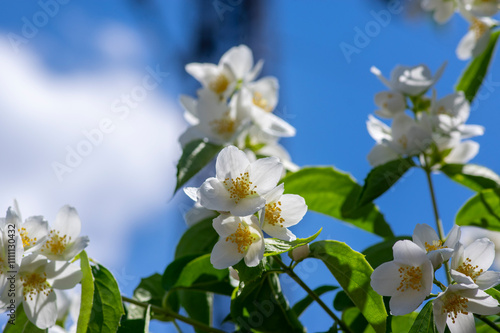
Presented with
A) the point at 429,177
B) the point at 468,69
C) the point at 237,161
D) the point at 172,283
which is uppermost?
the point at 468,69

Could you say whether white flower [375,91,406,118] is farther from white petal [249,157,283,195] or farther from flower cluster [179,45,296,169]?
white petal [249,157,283,195]

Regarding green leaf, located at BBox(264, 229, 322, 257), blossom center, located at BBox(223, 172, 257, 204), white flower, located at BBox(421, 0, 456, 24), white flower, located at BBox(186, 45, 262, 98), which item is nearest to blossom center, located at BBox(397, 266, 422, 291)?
green leaf, located at BBox(264, 229, 322, 257)

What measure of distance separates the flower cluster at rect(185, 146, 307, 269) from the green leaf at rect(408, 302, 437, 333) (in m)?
0.21

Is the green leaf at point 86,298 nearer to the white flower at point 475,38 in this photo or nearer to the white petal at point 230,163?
the white petal at point 230,163

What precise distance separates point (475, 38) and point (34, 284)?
1288mm

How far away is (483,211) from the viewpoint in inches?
46.0

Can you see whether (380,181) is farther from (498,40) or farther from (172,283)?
(498,40)

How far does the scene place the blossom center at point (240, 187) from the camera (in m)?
0.86

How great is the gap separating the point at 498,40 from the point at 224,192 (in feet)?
3.49

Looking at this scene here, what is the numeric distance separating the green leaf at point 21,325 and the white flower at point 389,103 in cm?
83

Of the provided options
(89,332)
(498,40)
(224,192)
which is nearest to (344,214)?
(224,192)

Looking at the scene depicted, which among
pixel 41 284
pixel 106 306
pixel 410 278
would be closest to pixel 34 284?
pixel 41 284

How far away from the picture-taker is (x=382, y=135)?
124 cm

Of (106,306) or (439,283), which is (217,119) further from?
(439,283)
